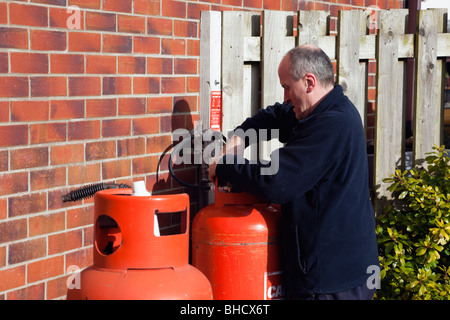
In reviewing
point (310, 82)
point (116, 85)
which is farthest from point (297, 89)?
point (116, 85)

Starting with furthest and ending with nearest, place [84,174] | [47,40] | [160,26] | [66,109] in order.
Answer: [160,26], [84,174], [66,109], [47,40]

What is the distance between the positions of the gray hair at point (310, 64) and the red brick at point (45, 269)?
4.79ft

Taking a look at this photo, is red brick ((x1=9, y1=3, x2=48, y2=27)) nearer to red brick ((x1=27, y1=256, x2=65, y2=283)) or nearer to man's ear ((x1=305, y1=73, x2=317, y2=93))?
red brick ((x1=27, y1=256, x2=65, y2=283))

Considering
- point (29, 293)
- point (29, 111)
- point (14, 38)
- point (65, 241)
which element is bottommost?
point (29, 293)

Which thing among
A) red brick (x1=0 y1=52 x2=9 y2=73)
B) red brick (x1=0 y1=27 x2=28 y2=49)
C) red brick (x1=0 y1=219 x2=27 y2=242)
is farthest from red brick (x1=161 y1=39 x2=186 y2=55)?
red brick (x1=0 y1=219 x2=27 y2=242)

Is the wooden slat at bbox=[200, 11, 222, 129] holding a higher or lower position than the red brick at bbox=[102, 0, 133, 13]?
lower

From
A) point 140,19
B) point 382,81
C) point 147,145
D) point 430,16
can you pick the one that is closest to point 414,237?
point 382,81

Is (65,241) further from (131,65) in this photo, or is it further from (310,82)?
(310,82)

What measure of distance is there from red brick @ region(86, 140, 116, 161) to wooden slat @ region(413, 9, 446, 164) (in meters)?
2.09

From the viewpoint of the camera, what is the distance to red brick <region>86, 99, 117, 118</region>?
327cm

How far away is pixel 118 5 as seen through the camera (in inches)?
134

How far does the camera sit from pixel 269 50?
3988 mm

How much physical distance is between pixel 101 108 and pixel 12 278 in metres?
0.95
